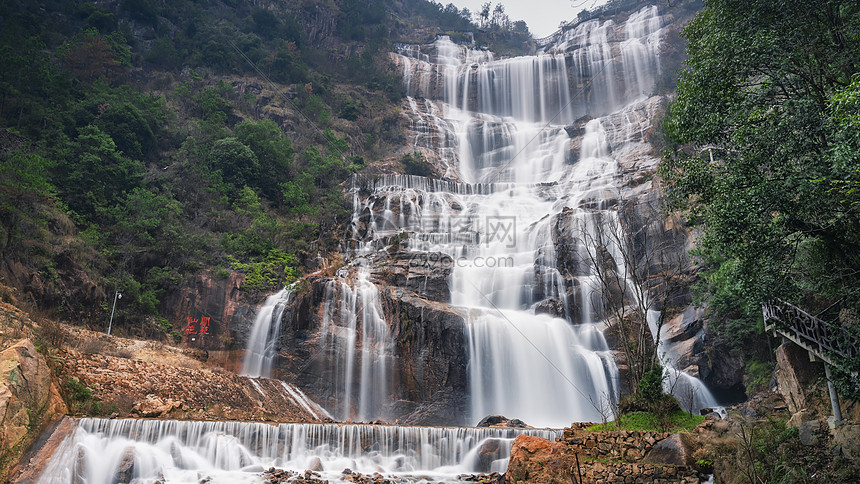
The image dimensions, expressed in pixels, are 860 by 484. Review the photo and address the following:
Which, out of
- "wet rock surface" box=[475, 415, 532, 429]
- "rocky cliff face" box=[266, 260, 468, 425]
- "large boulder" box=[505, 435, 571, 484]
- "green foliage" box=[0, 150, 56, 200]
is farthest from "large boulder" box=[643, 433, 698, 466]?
"green foliage" box=[0, 150, 56, 200]

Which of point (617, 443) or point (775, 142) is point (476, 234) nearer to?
point (617, 443)

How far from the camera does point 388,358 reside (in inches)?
971

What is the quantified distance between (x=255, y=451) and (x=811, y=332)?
48.7ft

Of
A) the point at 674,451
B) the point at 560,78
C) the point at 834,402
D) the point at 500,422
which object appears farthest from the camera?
the point at 560,78

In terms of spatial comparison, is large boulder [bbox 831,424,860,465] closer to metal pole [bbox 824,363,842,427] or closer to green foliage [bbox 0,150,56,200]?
metal pole [bbox 824,363,842,427]

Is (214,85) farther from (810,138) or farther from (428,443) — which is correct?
(810,138)

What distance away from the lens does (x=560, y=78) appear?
60.3 m

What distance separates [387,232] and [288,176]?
9985 millimetres

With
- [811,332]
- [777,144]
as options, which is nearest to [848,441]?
[811,332]

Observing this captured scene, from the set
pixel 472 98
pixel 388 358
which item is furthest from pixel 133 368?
pixel 472 98

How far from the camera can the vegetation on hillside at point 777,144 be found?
977 cm

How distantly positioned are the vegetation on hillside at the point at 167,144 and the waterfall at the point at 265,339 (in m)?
1.78

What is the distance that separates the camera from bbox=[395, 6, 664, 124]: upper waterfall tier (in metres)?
58.8

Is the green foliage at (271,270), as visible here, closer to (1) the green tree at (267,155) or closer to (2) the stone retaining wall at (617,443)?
(1) the green tree at (267,155)
